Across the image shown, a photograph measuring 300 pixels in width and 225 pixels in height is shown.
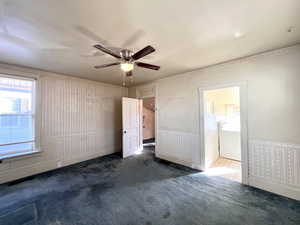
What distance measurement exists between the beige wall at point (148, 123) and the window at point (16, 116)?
4.69 meters

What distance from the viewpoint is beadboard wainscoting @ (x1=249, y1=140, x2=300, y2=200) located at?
2279 millimetres

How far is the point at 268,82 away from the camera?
2.52m

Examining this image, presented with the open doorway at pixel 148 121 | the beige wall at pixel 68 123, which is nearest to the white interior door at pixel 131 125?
the beige wall at pixel 68 123

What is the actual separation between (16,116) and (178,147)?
404 cm

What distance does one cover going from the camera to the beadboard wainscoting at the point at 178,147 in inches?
140

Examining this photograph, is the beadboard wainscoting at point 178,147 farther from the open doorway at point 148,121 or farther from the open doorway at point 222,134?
the open doorway at point 148,121

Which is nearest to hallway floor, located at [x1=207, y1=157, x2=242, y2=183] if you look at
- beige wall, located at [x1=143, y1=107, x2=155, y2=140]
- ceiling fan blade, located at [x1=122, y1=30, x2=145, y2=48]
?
ceiling fan blade, located at [x1=122, y1=30, x2=145, y2=48]

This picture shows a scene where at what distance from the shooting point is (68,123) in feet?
12.8

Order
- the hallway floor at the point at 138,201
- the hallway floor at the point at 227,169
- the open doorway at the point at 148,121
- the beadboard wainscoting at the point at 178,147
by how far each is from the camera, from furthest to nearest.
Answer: the open doorway at the point at 148,121
the beadboard wainscoting at the point at 178,147
the hallway floor at the point at 227,169
the hallway floor at the point at 138,201

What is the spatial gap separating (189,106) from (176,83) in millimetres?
793

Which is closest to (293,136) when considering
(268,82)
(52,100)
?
(268,82)

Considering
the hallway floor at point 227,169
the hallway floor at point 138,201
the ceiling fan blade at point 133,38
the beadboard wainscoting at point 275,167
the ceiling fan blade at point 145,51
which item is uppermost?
the ceiling fan blade at point 133,38

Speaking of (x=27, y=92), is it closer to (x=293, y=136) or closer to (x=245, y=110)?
(x=245, y=110)

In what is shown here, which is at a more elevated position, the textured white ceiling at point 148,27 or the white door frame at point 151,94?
the textured white ceiling at point 148,27
